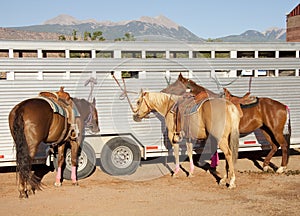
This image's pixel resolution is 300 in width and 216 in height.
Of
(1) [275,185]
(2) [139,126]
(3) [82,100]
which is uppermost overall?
(3) [82,100]

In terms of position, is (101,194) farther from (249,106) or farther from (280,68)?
(280,68)

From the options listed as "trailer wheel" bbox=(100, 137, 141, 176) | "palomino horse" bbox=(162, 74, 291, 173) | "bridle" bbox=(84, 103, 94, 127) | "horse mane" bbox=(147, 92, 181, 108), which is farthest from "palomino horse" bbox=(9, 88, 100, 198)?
"palomino horse" bbox=(162, 74, 291, 173)

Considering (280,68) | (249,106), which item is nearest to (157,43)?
(249,106)

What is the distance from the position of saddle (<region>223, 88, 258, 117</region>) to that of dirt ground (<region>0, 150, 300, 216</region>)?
1.58 m

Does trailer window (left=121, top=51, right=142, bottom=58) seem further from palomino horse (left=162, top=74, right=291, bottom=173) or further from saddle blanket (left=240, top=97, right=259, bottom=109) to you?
saddle blanket (left=240, top=97, right=259, bottom=109)

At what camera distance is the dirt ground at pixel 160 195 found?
23.2ft

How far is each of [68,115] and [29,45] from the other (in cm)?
185

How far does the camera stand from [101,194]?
8.17 metres

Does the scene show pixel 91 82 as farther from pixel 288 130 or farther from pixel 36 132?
pixel 288 130

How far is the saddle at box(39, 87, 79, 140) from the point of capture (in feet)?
28.7

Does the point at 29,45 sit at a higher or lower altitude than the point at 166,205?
higher

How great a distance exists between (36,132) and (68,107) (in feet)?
3.97

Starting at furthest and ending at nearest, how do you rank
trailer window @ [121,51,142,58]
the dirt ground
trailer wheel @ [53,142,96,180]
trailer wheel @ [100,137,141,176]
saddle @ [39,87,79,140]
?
trailer window @ [121,51,142,58] < trailer wheel @ [100,137,141,176] < trailer wheel @ [53,142,96,180] < saddle @ [39,87,79,140] < the dirt ground

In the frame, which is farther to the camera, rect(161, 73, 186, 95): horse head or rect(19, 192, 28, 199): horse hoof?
rect(161, 73, 186, 95): horse head
